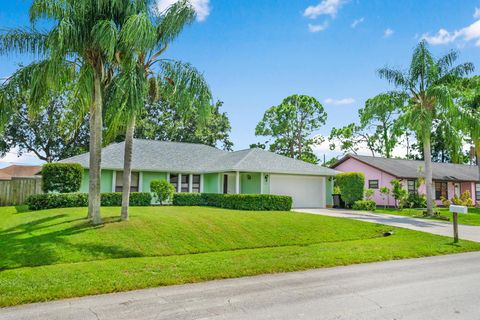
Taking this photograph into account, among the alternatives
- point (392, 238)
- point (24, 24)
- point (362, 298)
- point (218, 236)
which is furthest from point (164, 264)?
point (24, 24)

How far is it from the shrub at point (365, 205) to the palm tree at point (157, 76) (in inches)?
611

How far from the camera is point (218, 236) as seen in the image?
38.5 ft

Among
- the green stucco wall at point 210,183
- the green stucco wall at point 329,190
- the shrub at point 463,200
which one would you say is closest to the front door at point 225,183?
the green stucco wall at point 210,183

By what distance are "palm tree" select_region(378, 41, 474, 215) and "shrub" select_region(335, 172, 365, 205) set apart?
5238 mm

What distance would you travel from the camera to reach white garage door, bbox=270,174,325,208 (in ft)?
77.6

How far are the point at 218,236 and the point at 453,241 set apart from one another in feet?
27.0

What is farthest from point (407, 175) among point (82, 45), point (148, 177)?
point (82, 45)

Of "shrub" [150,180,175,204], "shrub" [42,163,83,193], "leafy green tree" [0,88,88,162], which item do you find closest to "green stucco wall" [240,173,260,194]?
"shrub" [150,180,175,204]

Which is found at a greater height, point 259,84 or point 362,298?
point 259,84

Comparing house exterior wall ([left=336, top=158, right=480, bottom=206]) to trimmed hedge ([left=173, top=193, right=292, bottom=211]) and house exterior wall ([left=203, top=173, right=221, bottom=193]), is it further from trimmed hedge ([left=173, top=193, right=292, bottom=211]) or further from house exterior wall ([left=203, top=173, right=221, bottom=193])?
house exterior wall ([left=203, top=173, right=221, bottom=193])

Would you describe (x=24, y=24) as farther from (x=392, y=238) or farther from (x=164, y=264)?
(x=392, y=238)

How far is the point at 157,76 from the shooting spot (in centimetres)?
1303

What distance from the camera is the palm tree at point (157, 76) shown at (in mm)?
11016

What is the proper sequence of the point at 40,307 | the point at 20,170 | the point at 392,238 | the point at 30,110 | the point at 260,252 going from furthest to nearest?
the point at 20,170, the point at 392,238, the point at 30,110, the point at 260,252, the point at 40,307
